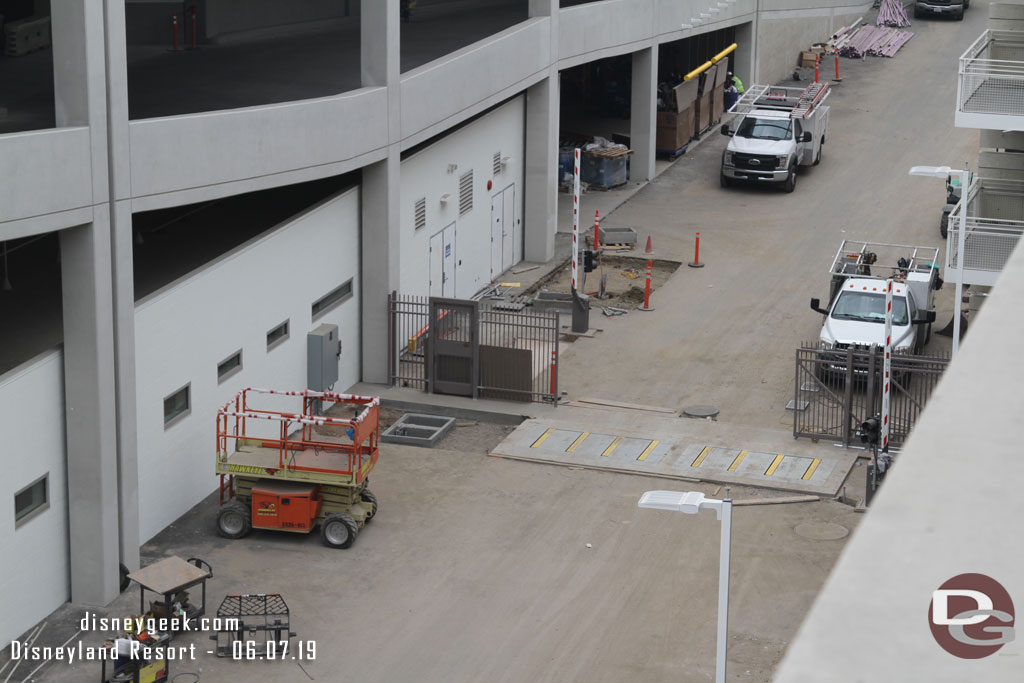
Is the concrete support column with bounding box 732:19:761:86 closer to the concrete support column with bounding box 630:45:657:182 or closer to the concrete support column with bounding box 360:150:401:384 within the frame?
the concrete support column with bounding box 630:45:657:182

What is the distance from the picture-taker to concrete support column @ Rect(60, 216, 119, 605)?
1797 cm

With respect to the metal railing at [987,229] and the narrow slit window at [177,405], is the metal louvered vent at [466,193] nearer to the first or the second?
the metal railing at [987,229]

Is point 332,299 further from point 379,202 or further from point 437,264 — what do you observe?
point 437,264

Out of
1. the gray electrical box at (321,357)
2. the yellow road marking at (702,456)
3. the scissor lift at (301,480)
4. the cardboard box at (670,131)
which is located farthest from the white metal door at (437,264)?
the cardboard box at (670,131)

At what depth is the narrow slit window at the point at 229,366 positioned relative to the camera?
22453 mm

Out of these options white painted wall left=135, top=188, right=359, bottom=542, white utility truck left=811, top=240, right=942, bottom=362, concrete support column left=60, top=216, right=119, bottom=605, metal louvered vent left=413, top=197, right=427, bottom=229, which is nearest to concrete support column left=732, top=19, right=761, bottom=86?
white utility truck left=811, top=240, right=942, bottom=362

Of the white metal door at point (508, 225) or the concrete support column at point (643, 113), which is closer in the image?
the white metal door at point (508, 225)

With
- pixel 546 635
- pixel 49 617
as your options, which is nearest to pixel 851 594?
pixel 546 635

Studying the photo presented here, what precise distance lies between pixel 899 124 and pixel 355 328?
29.5m

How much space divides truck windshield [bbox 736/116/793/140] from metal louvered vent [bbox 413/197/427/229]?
55.3ft

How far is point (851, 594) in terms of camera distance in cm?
407

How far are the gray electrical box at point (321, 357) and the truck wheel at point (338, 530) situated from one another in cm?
522

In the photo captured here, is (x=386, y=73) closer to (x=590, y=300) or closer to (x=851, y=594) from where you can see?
(x=590, y=300)

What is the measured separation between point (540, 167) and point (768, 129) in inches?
406
